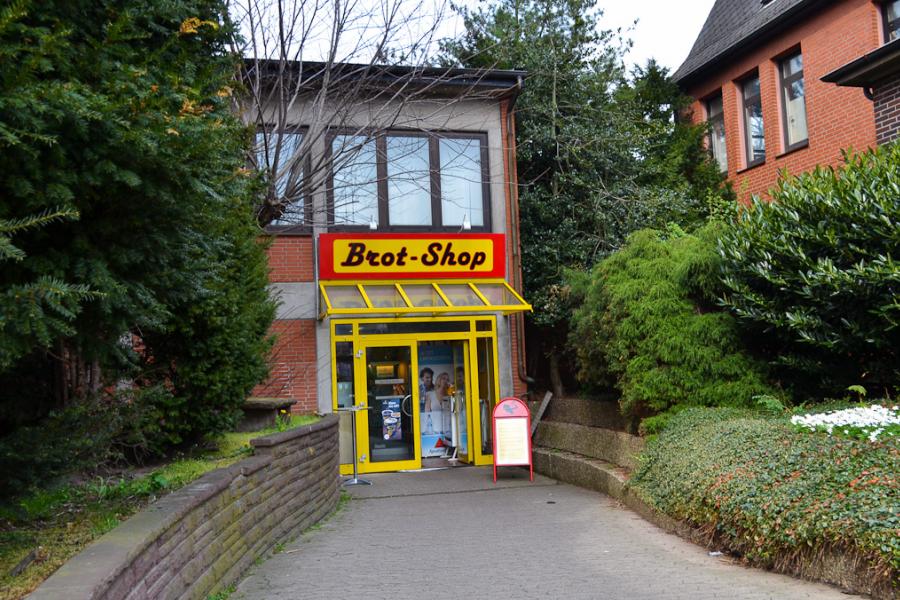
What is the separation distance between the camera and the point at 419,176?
48.5 ft

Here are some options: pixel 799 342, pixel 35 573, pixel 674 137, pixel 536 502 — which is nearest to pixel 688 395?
pixel 799 342

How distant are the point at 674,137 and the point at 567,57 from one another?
119 inches

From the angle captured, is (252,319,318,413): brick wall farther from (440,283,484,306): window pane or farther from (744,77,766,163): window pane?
(744,77,766,163): window pane

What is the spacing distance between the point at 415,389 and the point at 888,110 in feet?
27.8

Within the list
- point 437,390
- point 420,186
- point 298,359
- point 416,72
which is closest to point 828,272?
point 416,72

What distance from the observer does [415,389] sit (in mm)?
15219

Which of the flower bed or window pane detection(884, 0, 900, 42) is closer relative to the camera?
the flower bed

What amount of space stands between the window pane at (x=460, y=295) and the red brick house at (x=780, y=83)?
5658 millimetres

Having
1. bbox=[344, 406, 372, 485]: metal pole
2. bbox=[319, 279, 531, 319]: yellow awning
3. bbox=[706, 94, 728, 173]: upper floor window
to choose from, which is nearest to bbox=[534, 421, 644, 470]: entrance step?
bbox=[319, 279, 531, 319]: yellow awning

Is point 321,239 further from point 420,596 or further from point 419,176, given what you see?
Answer: point 420,596

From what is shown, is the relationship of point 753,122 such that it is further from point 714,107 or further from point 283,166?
point 283,166

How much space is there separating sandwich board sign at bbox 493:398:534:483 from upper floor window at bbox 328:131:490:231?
3.75m

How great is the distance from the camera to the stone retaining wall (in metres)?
4.08

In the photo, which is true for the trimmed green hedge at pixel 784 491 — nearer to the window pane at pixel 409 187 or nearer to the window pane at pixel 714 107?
the window pane at pixel 409 187
